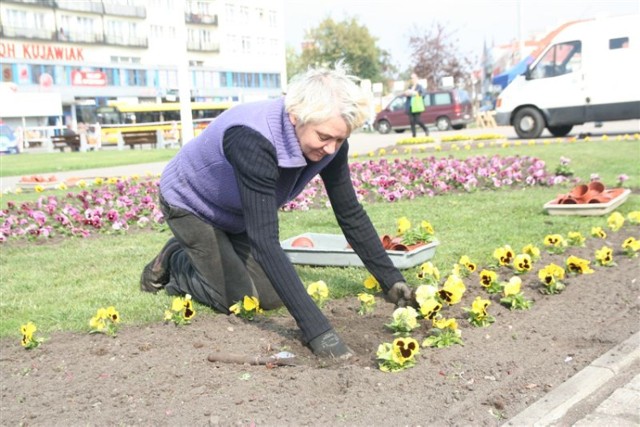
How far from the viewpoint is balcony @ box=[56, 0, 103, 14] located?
62.2m

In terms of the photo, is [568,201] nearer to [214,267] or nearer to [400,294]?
A: [400,294]

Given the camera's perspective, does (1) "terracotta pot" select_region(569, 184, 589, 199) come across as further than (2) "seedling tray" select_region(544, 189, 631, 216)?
Yes

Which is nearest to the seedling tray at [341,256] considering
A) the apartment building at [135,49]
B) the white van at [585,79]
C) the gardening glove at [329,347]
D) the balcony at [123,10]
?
the gardening glove at [329,347]

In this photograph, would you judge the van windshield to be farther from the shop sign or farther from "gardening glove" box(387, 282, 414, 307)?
the shop sign

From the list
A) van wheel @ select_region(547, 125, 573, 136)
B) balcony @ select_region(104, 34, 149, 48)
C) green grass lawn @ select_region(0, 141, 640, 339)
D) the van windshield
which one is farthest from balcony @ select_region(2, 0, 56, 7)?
green grass lawn @ select_region(0, 141, 640, 339)

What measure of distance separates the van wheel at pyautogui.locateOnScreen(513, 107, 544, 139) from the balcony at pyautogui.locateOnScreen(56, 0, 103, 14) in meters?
52.3

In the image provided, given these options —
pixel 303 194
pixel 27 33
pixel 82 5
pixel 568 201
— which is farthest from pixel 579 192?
pixel 82 5

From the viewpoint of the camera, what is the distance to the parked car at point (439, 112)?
33156mm

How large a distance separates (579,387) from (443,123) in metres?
31.1

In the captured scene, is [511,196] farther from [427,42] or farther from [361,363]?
[427,42]

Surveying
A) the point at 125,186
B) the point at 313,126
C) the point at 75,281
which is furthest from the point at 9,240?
the point at 313,126

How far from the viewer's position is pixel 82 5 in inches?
2507

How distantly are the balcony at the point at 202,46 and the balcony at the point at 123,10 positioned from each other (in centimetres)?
685

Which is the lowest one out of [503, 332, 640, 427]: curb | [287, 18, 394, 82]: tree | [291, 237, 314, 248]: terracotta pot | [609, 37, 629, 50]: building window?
[503, 332, 640, 427]: curb
